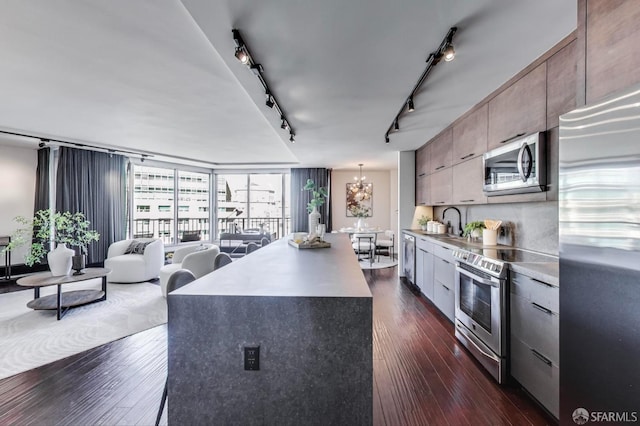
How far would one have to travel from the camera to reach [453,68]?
2242 millimetres

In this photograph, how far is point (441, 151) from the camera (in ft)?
13.5

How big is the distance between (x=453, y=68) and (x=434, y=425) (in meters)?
2.63

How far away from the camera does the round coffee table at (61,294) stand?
3.27 m

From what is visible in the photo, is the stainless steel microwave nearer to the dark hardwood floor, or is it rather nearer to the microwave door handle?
the microwave door handle

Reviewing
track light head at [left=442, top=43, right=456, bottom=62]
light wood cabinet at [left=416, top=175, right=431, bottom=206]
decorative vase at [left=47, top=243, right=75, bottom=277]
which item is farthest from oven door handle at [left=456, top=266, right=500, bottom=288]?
decorative vase at [left=47, top=243, right=75, bottom=277]

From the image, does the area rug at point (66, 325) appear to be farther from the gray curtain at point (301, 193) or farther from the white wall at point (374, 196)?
the white wall at point (374, 196)

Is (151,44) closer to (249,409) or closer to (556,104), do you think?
(249,409)

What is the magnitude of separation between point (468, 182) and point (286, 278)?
Result: 2.86 meters

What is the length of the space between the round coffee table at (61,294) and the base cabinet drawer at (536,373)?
4694mm

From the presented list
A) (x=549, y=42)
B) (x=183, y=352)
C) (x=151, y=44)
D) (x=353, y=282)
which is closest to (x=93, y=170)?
(x=151, y=44)

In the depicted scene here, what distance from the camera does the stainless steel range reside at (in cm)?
203

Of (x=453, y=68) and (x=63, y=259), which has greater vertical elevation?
(x=453, y=68)

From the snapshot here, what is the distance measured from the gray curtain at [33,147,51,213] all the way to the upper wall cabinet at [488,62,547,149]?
794 centimetres

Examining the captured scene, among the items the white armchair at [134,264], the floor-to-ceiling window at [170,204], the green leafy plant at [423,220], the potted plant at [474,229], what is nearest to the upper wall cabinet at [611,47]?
the potted plant at [474,229]
